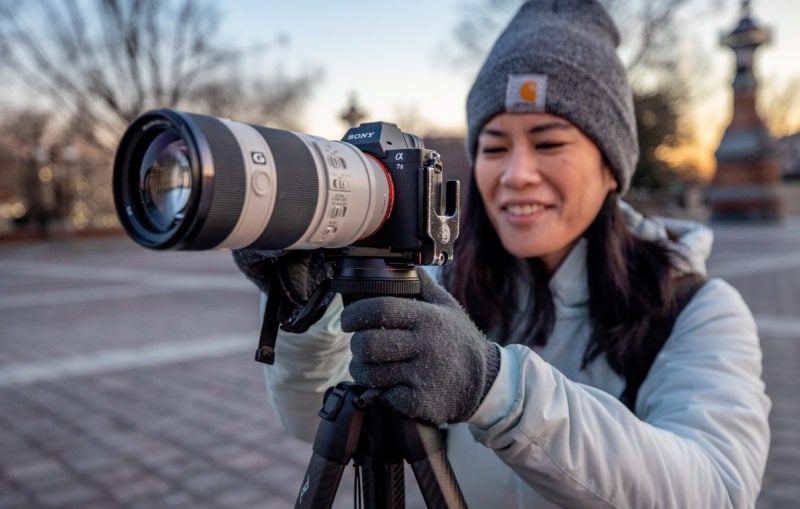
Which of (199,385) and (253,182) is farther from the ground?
(253,182)

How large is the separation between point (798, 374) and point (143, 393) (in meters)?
4.43

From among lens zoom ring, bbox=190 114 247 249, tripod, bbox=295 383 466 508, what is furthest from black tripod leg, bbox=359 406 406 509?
lens zoom ring, bbox=190 114 247 249

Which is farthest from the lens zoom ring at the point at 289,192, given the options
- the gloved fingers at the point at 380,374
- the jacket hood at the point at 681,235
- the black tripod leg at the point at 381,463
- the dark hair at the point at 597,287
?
the jacket hood at the point at 681,235

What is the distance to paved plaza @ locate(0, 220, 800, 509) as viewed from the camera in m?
3.18

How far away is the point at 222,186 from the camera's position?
0.98 meters

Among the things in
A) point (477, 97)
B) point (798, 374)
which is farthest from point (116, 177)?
point (798, 374)

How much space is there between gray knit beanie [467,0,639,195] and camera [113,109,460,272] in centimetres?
54

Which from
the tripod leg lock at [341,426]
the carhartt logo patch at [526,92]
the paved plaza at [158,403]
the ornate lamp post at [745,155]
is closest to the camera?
the tripod leg lock at [341,426]

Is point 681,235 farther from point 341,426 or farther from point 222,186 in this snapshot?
point 222,186

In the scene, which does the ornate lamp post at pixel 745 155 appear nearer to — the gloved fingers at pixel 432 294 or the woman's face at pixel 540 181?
the woman's face at pixel 540 181

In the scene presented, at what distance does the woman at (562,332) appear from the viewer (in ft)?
3.71

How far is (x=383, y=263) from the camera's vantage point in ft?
3.94

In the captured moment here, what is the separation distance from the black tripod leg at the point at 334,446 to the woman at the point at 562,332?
0.11m

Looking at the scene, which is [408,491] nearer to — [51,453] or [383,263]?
[51,453]
